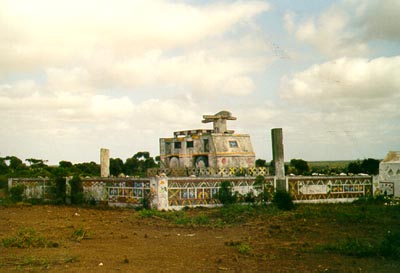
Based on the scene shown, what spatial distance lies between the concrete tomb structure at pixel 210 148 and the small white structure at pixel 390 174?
9.55m

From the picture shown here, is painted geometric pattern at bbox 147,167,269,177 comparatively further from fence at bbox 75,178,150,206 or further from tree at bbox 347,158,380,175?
tree at bbox 347,158,380,175

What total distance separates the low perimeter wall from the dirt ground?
9.75 feet

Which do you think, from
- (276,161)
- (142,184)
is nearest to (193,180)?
(142,184)

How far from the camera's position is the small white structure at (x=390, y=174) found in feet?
87.4

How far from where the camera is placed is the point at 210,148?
106 feet

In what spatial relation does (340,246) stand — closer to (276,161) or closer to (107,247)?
(107,247)

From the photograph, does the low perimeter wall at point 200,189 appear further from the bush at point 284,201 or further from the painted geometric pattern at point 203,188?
the bush at point 284,201

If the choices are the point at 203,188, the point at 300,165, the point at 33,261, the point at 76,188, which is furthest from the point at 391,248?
the point at 300,165

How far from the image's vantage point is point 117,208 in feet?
72.8

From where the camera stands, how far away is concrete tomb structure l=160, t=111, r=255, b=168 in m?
32.2

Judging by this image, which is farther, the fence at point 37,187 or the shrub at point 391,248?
the fence at point 37,187

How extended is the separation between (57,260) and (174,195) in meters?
11.5

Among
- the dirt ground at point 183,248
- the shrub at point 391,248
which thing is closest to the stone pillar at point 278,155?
the dirt ground at point 183,248

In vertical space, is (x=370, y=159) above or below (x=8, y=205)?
above
